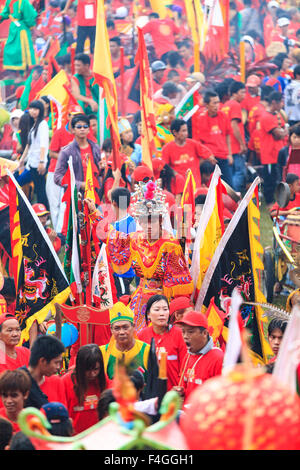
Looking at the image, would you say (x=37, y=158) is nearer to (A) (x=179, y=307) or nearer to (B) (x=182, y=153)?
(B) (x=182, y=153)

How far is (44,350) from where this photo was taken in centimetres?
580

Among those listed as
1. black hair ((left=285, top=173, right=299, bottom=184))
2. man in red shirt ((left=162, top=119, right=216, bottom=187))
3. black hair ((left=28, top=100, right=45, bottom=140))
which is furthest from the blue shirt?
black hair ((left=28, top=100, right=45, bottom=140))

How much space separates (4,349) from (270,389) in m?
3.69

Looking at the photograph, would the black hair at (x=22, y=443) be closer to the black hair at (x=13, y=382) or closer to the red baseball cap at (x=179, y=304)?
the black hair at (x=13, y=382)

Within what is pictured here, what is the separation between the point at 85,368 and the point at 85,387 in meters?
0.12

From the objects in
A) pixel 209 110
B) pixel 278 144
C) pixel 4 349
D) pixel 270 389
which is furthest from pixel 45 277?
pixel 278 144

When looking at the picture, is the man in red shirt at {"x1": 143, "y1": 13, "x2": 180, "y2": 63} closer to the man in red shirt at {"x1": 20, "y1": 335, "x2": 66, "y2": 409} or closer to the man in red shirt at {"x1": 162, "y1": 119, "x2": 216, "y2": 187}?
the man in red shirt at {"x1": 162, "y1": 119, "x2": 216, "y2": 187}

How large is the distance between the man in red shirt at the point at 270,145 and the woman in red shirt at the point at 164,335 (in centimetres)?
691

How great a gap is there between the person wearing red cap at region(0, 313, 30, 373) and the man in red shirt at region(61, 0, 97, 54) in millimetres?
8865

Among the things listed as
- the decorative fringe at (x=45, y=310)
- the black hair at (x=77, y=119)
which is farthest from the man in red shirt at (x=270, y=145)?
the decorative fringe at (x=45, y=310)

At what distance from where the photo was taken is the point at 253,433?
9.49 ft

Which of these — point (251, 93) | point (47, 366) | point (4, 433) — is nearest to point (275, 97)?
point (251, 93)

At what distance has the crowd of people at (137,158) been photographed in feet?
19.4
